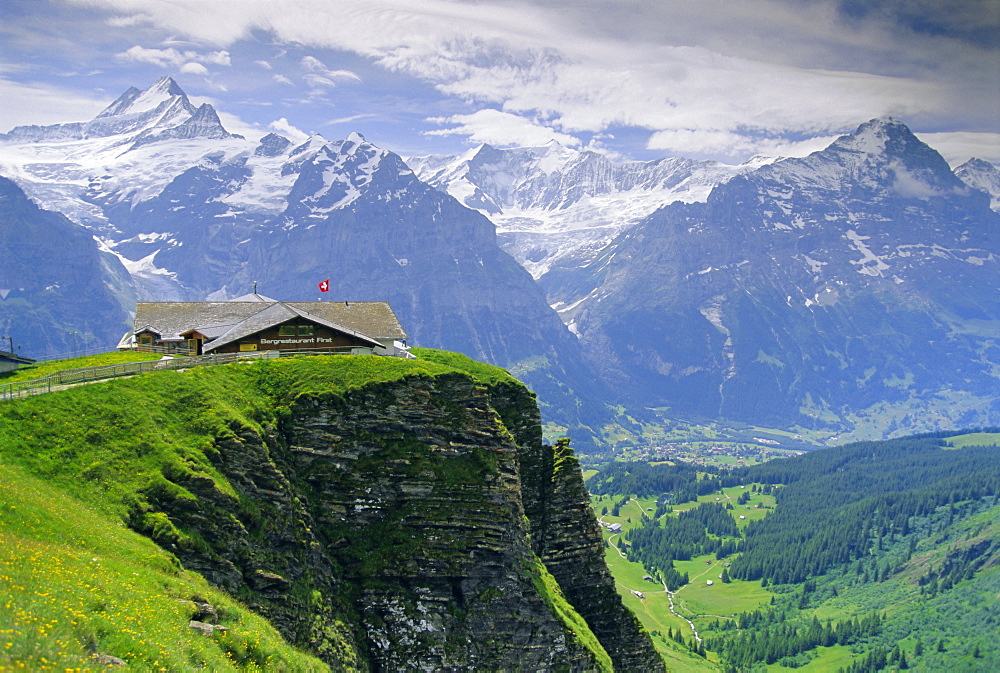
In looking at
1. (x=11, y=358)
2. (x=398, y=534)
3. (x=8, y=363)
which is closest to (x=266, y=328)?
(x=8, y=363)

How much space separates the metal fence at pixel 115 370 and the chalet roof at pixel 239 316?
6.75m

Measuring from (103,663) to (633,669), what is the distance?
55833mm

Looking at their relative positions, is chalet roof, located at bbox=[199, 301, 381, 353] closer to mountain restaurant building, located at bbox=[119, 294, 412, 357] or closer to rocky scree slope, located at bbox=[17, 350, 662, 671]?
mountain restaurant building, located at bbox=[119, 294, 412, 357]

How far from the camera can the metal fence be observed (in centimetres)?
5153

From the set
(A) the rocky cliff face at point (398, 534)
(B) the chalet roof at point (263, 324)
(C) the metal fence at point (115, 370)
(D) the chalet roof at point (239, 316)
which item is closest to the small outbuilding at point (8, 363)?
(D) the chalet roof at point (239, 316)

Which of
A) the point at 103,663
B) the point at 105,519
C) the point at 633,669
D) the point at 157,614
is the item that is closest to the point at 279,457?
the point at 105,519

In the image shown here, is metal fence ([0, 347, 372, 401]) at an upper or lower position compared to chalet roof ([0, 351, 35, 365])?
upper

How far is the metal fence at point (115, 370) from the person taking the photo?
51531mm

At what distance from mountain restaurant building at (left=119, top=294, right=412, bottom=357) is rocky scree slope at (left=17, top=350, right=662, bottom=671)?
791cm

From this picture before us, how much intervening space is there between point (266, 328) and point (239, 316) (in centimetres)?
1162

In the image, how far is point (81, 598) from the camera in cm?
2917

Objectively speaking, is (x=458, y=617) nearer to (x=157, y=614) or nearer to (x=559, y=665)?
(x=559, y=665)

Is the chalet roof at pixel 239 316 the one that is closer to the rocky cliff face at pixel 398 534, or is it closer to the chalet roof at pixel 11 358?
the chalet roof at pixel 11 358

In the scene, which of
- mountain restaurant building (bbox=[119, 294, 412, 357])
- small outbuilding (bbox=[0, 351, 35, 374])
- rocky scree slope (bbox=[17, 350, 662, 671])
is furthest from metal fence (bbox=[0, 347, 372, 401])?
small outbuilding (bbox=[0, 351, 35, 374])
